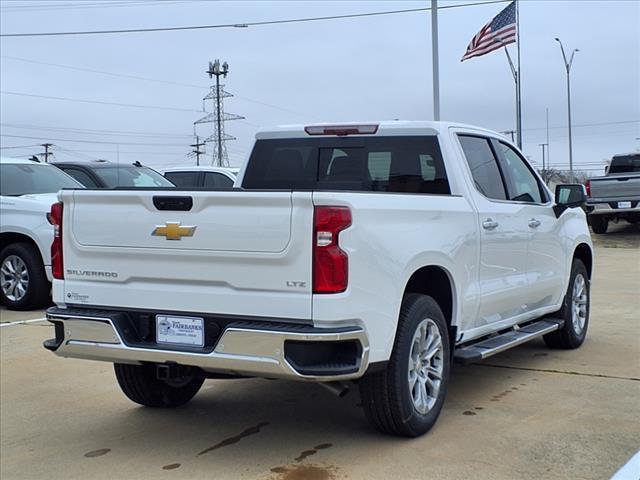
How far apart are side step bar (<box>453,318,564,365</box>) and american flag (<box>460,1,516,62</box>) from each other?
16283mm

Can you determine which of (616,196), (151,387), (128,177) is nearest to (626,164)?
(616,196)

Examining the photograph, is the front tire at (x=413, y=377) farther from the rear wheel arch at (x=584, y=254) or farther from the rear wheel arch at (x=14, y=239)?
the rear wheel arch at (x=14, y=239)

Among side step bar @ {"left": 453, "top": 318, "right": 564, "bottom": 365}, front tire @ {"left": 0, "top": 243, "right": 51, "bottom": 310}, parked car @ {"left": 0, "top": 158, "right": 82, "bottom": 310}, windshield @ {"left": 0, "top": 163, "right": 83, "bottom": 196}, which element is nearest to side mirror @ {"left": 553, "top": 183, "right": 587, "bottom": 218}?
side step bar @ {"left": 453, "top": 318, "right": 564, "bottom": 365}

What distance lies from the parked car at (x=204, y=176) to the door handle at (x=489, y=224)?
854cm

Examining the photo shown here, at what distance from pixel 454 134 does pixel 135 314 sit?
8.70 ft

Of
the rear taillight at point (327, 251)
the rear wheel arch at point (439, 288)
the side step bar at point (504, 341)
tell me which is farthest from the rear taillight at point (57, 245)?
the side step bar at point (504, 341)

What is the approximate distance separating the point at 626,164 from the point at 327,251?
19.6m

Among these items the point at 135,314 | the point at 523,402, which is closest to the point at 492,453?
the point at 523,402

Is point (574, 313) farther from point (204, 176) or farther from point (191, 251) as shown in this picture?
point (204, 176)

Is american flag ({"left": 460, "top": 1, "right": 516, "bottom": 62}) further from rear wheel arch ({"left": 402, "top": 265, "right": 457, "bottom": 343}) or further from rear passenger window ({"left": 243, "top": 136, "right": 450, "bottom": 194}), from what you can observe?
rear wheel arch ({"left": 402, "top": 265, "right": 457, "bottom": 343})

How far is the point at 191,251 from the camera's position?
427 cm

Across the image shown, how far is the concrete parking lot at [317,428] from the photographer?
170 inches

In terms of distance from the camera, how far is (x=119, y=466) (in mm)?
4477

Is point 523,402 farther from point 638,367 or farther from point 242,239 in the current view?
point 242,239
